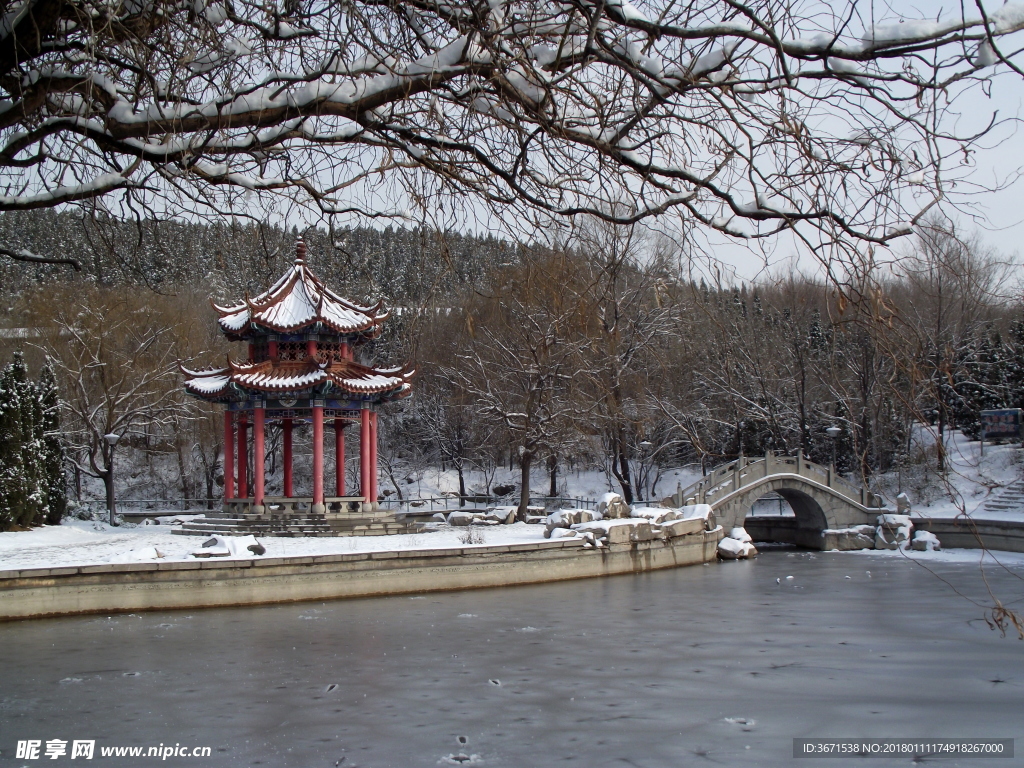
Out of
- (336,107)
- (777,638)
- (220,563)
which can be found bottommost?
(777,638)

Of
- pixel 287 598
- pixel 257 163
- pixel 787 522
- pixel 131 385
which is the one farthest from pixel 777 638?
pixel 131 385

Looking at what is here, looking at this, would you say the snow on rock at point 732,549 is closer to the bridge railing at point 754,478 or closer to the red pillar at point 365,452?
the bridge railing at point 754,478

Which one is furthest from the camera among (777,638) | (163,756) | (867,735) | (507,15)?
(777,638)

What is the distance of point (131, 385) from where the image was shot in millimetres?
29828

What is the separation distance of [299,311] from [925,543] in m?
18.7

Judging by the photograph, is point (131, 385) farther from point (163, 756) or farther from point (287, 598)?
point (163, 756)

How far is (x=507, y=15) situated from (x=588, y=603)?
12979mm

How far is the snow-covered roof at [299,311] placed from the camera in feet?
70.5

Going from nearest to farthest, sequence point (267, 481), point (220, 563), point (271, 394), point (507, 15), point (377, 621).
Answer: point (507, 15) < point (377, 621) < point (220, 563) < point (271, 394) < point (267, 481)

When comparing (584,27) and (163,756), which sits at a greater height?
(584,27)

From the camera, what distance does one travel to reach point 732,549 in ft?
77.4

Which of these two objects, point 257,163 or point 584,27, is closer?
point 584,27

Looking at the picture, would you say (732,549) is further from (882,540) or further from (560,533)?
(560,533)

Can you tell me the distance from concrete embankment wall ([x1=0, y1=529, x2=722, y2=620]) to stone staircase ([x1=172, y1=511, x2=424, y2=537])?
3.96 metres
